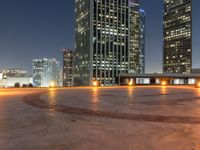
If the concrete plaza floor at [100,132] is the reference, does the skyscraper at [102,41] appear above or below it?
above

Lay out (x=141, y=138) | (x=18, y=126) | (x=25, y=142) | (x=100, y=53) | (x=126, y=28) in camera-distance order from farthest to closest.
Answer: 1. (x=126, y=28)
2. (x=100, y=53)
3. (x=18, y=126)
4. (x=141, y=138)
5. (x=25, y=142)

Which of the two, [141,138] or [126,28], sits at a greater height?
[126,28]

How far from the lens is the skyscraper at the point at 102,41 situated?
18125cm

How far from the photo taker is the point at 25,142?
5.67 m

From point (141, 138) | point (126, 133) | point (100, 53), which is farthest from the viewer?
point (100, 53)

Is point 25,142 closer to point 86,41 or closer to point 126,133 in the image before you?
point 126,133

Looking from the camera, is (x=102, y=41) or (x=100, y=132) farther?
(x=102, y=41)

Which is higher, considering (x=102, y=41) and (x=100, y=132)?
(x=102, y=41)

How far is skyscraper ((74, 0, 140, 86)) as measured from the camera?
18125 centimetres

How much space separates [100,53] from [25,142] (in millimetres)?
178887

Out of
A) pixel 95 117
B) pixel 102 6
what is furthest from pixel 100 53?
pixel 95 117

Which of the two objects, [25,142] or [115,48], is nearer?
[25,142]

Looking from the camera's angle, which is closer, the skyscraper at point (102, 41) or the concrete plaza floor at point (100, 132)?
the concrete plaza floor at point (100, 132)

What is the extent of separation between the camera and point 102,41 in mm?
Answer: 185625
